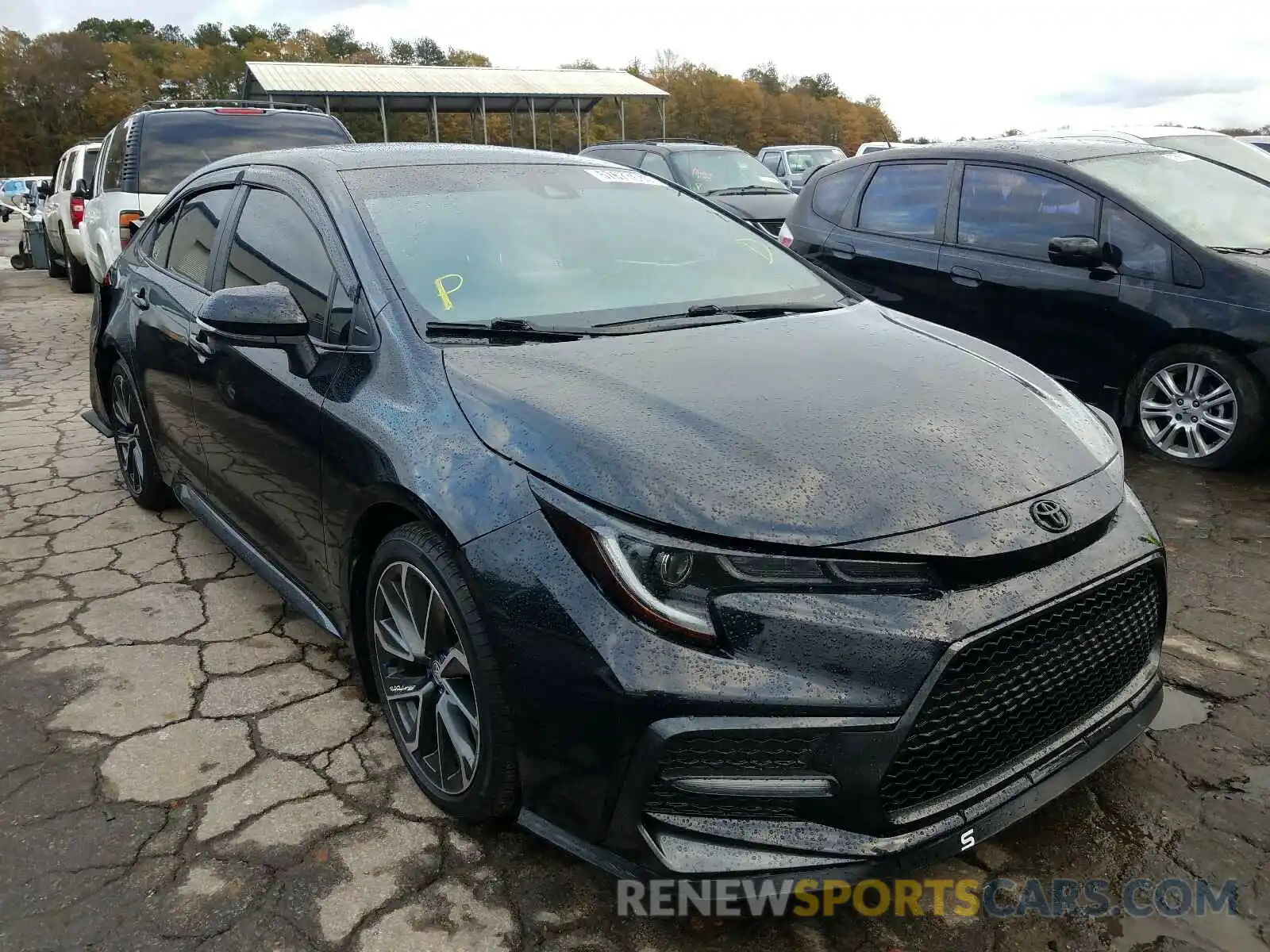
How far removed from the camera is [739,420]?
84.6 inches

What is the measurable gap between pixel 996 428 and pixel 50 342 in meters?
10.3

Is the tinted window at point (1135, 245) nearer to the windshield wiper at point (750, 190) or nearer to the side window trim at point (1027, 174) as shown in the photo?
the side window trim at point (1027, 174)

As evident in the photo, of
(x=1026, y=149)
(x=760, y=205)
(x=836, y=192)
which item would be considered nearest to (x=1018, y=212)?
(x=1026, y=149)

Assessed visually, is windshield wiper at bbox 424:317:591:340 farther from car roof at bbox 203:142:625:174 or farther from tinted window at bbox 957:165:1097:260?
tinted window at bbox 957:165:1097:260

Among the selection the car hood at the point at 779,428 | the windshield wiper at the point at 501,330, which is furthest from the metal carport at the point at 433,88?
the car hood at the point at 779,428

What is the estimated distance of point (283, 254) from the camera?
306cm

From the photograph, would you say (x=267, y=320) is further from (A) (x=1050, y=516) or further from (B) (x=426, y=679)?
(A) (x=1050, y=516)

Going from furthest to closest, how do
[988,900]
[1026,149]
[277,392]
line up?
[1026,149]
[277,392]
[988,900]

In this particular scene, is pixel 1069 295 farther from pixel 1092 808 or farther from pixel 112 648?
pixel 112 648

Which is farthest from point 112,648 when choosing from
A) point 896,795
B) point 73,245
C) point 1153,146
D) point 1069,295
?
point 73,245

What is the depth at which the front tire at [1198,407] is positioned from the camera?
4.68m

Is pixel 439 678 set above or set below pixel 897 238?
below

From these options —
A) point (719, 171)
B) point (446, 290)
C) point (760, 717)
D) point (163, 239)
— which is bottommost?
point (760, 717)

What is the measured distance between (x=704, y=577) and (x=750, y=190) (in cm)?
1112
